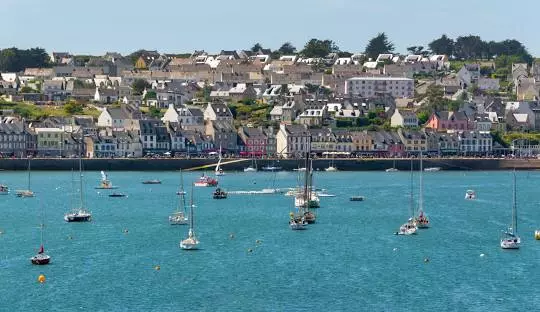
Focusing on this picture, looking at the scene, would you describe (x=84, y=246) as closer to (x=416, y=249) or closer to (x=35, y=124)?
(x=416, y=249)

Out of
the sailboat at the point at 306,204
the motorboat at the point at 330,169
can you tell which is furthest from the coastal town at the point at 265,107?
the sailboat at the point at 306,204

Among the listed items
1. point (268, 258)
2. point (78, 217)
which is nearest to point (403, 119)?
point (78, 217)

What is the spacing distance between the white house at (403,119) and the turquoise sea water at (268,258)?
54.6 metres

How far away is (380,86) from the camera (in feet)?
564

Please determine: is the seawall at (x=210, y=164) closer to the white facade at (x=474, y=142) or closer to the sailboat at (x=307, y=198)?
the white facade at (x=474, y=142)

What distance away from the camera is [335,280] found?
51.5m

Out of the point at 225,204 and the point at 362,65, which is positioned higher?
the point at 362,65

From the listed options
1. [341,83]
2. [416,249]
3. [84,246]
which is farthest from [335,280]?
[341,83]

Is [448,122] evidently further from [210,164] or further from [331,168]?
[210,164]

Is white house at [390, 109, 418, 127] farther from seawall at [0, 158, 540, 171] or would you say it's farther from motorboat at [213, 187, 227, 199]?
motorboat at [213, 187, 227, 199]

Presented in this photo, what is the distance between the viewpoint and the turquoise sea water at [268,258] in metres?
47.7

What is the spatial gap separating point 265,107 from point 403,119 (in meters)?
17.8

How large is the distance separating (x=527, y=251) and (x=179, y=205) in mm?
27576

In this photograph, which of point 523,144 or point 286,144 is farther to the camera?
point 523,144
